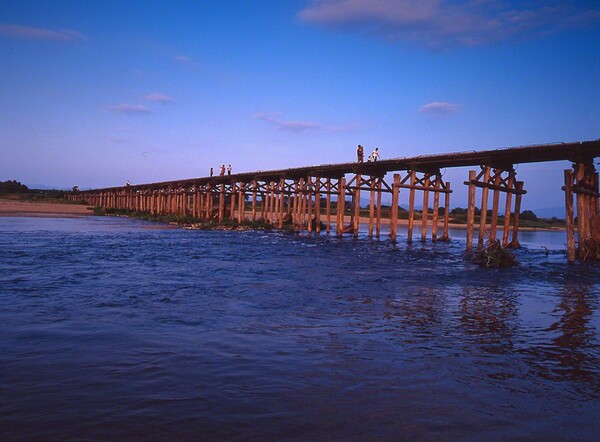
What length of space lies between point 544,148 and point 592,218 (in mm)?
3071

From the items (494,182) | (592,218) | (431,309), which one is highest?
(494,182)

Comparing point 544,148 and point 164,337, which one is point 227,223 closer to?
point 544,148

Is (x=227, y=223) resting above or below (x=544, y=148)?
below

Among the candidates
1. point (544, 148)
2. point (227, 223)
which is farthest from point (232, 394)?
point (227, 223)

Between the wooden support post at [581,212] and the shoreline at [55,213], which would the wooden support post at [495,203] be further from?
the shoreline at [55,213]

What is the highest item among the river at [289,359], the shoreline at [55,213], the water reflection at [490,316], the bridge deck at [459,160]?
the bridge deck at [459,160]

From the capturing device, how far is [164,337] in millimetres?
6164

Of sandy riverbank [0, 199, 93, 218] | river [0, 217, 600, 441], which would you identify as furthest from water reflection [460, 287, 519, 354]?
sandy riverbank [0, 199, 93, 218]

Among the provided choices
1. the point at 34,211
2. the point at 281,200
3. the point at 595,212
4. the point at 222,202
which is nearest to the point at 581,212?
the point at 595,212

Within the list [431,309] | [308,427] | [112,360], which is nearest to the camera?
[308,427]

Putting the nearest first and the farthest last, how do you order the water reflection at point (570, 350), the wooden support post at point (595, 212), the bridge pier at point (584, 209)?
the water reflection at point (570, 350) < the bridge pier at point (584, 209) < the wooden support post at point (595, 212)

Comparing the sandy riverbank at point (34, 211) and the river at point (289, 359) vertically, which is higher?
the sandy riverbank at point (34, 211)

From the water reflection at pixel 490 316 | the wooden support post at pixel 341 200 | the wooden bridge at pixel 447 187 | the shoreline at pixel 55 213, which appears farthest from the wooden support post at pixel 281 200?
the water reflection at pixel 490 316

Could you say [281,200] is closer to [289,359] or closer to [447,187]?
[447,187]
